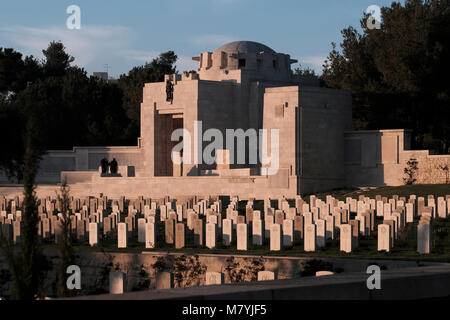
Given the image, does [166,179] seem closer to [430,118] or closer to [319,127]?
[319,127]

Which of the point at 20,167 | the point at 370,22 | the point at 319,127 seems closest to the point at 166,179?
the point at 319,127

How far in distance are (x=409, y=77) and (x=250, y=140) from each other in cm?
782

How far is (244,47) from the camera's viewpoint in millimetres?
42812

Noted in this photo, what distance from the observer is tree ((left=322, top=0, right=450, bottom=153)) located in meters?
40.0

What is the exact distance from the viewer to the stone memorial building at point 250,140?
3581 cm

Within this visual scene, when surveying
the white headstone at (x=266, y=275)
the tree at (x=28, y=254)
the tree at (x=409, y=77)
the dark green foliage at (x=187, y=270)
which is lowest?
the dark green foliage at (x=187, y=270)

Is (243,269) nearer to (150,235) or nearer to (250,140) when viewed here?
(150,235)

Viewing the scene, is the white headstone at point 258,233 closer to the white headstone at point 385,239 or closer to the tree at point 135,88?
the white headstone at point 385,239

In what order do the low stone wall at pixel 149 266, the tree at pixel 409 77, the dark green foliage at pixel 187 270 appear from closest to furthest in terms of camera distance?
the low stone wall at pixel 149 266 < the dark green foliage at pixel 187 270 < the tree at pixel 409 77

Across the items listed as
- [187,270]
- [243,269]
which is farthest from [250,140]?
[243,269]

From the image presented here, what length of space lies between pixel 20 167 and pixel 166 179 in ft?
39.2

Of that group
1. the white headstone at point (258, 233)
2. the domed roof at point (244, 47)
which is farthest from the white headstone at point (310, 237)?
the domed roof at point (244, 47)

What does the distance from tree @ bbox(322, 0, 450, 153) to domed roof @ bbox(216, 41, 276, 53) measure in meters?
4.44

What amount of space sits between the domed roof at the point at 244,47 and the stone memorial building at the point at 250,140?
0.19 feet
